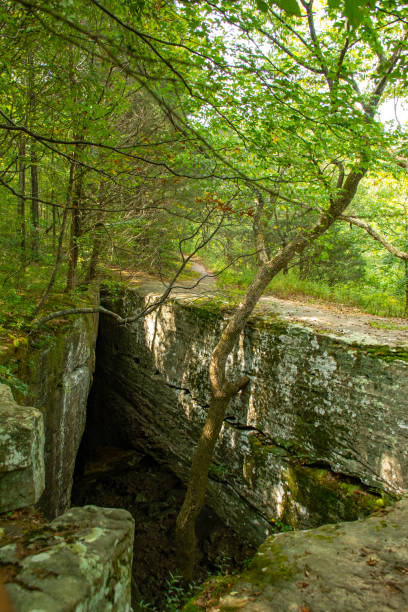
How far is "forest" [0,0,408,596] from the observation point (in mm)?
2760

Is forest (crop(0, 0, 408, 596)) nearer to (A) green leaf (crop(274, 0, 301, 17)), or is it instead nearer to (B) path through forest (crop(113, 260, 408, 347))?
(A) green leaf (crop(274, 0, 301, 17))

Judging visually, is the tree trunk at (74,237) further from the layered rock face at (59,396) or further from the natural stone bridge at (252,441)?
the natural stone bridge at (252,441)

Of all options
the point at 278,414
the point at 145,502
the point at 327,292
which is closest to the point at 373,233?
the point at 278,414

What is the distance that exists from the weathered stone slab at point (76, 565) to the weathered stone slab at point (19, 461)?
0.36m

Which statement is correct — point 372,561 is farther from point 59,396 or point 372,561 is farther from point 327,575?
Answer: point 59,396

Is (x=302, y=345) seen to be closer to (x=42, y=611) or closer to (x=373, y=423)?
(x=373, y=423)

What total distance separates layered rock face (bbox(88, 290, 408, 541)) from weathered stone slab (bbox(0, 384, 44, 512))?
14.8ft

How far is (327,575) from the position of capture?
2.58 metres

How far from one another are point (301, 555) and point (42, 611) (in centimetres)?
250

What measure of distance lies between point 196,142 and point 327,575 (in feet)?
13.5

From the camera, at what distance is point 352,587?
2404 mm

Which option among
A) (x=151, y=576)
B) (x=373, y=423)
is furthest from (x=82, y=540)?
(x=151, y=576)

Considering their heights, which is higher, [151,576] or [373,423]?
[373,423]

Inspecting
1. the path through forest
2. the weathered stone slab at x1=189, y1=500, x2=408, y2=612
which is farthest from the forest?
the weathered stone slab at x1=189, y1=500, x2=408, y2=612
